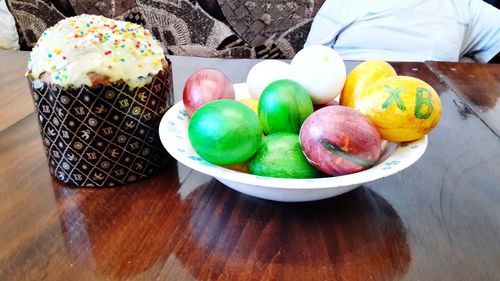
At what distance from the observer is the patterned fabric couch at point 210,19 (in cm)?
150

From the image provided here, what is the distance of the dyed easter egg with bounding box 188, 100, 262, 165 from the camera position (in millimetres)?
406

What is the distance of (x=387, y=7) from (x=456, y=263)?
1.04 m

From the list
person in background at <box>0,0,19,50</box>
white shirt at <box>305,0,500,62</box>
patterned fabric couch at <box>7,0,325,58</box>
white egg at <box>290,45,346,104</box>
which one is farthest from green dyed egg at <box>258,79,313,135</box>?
person in background at <box>0,0,19,50</box>

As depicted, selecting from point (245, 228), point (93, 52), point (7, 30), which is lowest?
point (7, 30)

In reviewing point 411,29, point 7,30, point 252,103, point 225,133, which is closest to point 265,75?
point 252,103

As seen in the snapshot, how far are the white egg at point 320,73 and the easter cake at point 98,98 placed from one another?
148 mm

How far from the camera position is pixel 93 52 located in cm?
44

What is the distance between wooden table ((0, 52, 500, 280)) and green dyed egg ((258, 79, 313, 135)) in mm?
79

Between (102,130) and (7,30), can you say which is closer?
(102,130)

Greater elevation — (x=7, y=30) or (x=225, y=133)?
(x=225, y=133)

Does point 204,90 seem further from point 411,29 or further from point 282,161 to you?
point 411,29

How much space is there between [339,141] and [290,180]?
0.06 meters

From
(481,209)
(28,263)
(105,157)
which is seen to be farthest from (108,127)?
(481,209)

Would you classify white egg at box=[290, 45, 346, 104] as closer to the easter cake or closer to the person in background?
the easter cake
